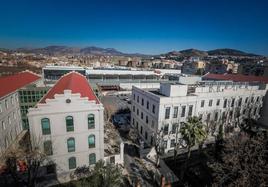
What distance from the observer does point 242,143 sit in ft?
62.3

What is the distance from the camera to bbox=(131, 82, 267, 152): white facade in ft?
96.2

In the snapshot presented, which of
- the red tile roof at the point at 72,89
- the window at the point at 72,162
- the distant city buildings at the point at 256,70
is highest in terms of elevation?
the distant city buildings at the point at 256,70

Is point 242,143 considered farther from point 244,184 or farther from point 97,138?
point 97,138

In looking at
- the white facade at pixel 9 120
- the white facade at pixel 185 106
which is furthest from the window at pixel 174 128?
the white facade at pixel 9 120

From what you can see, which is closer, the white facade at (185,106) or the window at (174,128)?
the white facade at (185,106)

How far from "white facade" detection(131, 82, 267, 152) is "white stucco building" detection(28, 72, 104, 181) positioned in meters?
11.4

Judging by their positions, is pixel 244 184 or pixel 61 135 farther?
pixel 61 135

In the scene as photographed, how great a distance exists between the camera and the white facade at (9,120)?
26119mm

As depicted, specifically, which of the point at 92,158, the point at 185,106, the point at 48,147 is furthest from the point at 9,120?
the point at 185,106

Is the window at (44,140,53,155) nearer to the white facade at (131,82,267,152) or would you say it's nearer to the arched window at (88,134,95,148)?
the arched window at (88,134,95,148)

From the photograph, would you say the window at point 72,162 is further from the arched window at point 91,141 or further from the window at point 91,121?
the window at point 91,121

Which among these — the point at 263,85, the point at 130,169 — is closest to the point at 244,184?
the point at 130,169

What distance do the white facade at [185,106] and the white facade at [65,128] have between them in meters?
11.3

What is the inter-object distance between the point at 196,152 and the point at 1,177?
31.8 meters
